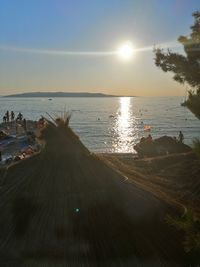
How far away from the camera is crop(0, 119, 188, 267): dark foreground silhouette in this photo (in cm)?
628

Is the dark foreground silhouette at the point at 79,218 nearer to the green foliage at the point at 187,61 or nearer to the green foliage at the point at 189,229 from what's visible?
the green foliage at the point at 189,229

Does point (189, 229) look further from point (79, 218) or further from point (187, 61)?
point (187, 61)

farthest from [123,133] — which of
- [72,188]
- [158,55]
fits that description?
[72,188]

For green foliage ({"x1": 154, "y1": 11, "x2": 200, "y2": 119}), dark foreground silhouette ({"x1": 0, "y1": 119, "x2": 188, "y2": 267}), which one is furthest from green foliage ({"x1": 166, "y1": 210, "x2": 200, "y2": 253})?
green foliage ({"x1": 154, "y1": 11, "x2": 200, "y2": 119})

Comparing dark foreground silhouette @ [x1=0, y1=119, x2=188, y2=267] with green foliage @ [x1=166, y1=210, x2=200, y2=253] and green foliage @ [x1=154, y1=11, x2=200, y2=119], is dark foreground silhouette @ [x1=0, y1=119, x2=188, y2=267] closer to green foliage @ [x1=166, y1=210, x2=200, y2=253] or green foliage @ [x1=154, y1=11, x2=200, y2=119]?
green foliage @ [x1=166, y1=210, x2=200, y2=253]

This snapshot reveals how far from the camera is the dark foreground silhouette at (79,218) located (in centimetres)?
628

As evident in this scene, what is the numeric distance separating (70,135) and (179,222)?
3175mm

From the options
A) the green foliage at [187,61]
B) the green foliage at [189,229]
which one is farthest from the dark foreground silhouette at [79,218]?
the green foliage at [187,61]

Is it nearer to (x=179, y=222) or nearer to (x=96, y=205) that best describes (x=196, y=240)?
(x=179, y=222)

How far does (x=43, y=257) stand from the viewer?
20.5 feet

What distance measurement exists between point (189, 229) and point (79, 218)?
5.27ft

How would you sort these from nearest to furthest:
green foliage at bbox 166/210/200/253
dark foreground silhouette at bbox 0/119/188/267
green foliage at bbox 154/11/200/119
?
green foliage at bbox 166/210/200/253
dark foreground silhouette at bbox 0/119/188/267
green foliage at bbox 154/11/200/119

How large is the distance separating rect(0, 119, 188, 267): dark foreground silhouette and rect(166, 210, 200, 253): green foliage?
0.73ft

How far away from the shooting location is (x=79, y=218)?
678 centimetres
